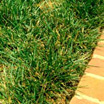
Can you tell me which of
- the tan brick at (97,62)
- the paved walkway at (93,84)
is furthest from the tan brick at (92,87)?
the tan brick at (97,62)

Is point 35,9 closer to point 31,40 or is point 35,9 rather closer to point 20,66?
point 31,40

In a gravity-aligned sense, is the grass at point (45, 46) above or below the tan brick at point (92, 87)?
above

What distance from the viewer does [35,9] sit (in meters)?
3.07

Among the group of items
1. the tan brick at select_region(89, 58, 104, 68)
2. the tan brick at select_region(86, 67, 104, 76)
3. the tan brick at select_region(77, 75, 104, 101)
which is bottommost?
the tan brick at select_region(77, 75, 104, 101)

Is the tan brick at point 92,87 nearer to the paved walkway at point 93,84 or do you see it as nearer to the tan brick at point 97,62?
the paved walkway at point 93,84

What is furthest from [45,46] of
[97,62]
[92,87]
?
[92,87]

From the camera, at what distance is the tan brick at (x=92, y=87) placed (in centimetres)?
228

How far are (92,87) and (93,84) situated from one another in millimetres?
41

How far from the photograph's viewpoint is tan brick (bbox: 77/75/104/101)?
228 centimetres

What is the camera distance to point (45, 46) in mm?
2648

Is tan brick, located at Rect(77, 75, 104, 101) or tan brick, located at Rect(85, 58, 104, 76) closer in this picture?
tan brick, located at Rect(77, 75, 104, 101)

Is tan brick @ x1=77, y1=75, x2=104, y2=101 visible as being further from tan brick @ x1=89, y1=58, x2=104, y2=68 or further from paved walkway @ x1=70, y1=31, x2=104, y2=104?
tan brick @ x1=89, y1=58, x2=104, y2=68

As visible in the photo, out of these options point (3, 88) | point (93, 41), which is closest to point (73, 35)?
point (93, 41)

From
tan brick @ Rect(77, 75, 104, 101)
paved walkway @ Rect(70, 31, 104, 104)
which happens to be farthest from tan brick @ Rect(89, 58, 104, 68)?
tan brick @ Rect(77, 75, 104, 101)
